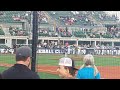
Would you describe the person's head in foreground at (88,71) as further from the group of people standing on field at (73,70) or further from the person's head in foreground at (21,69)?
the person's head in foreground at (21,69)

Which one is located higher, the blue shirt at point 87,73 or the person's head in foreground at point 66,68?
the person's head in foreground at point 66,68

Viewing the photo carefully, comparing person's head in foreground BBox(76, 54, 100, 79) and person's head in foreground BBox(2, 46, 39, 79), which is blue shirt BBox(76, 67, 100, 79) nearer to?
person's head in foreground BBox(76, 54, 100, 79)

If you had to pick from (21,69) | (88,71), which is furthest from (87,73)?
(21,69)

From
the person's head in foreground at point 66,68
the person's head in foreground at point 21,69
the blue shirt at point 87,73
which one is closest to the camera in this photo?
the person's head in foreground at point 21,69

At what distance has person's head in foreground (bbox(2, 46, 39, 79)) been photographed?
178 centimetres

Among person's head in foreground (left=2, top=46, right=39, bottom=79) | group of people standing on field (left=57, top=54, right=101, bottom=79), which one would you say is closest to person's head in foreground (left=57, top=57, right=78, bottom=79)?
group of people standing on field (left=57, top=54, right=101, bottom=79)

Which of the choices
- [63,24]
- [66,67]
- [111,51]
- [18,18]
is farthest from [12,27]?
[66,67]

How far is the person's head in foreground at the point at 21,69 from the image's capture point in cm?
178

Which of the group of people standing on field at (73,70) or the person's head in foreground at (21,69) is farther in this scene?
the group of people standing on field at (73,70)

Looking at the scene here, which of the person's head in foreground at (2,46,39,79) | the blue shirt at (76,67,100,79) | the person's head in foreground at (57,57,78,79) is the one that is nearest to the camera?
the person's head in foreground at (2,46,39,79)

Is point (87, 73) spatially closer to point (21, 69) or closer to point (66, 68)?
point (66, 68)

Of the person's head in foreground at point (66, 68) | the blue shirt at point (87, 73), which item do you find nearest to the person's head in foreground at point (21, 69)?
the person's head in foreground at point (66, 68)
